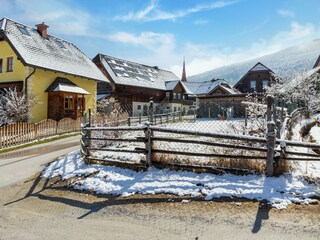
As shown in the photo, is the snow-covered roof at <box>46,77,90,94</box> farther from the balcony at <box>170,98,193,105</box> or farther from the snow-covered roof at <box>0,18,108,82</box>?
the balcony at <box>170,98,193,105</box>

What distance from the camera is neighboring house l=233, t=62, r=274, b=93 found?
38.8 metres

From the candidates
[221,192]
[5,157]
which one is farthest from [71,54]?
[221,192]

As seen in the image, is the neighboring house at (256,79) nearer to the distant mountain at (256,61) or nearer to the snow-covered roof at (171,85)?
the snow-covered roof at (171,85)

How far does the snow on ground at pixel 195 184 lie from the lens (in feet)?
17.5

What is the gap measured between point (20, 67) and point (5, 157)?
13015 millimetres

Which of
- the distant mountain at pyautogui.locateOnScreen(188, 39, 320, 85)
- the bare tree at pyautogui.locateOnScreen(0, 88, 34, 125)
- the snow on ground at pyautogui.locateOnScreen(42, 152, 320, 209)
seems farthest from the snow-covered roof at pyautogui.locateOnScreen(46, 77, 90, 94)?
the distant mountain at pyautogui.locateOnScreen(188, 39, 320, 85)

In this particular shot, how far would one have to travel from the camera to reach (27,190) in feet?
22.7

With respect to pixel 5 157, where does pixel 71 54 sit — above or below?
above

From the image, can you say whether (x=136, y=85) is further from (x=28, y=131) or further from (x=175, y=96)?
(x=28, y=131)

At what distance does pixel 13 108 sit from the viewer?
19844 millimetres

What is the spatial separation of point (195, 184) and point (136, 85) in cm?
3422

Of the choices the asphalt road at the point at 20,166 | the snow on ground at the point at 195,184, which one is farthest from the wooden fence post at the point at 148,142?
the asphalt road at the point at 20,166

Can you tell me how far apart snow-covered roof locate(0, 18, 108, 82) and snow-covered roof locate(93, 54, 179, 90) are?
6.75m

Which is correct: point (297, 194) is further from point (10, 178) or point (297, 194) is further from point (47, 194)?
point (10, 178)
